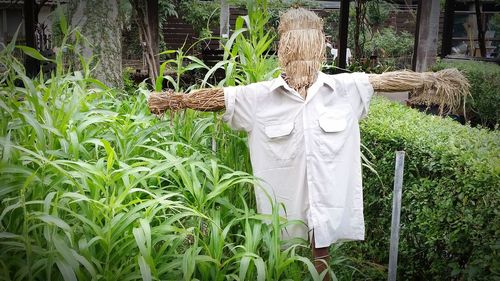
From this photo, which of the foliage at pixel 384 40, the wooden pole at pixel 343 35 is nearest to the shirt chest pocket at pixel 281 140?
the wooden pole at pixel 343 35

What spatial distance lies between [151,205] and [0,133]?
0.68 m

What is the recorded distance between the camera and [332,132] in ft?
8.34

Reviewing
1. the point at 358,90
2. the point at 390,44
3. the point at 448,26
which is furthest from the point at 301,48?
the point at 390,44

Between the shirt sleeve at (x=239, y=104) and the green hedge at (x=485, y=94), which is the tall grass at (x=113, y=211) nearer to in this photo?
the shirt sleeve at (x=239, y=104)

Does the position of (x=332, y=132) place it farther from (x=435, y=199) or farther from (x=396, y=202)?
(x=435, y=199)

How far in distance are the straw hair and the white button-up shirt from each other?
55mm

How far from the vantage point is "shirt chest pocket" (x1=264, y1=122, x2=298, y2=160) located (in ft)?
8.44

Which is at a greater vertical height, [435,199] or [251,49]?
[251,49]

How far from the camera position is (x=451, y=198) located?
9.22ft

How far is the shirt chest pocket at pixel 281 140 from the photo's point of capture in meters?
2.57

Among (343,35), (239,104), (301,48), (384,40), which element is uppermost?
(301,48)

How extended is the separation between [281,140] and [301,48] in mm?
407

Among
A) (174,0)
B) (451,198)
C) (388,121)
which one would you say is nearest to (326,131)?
(451,198)

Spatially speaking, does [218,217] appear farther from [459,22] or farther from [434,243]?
[459,22]
